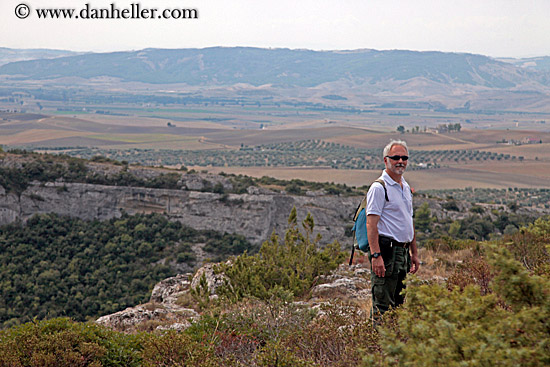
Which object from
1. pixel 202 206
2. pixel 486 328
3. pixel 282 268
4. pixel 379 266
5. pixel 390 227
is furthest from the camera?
pixel 202 206

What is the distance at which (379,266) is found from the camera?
5035mm

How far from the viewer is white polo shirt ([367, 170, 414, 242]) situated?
5113mm

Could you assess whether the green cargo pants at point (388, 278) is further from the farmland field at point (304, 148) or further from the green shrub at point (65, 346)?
the farmland field at point (304, 148)

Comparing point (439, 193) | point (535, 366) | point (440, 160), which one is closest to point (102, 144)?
point (440, 160)

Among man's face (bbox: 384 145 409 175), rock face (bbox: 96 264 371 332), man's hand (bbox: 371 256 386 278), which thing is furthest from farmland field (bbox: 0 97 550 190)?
man's hand (bbox: 371 256 386 278)

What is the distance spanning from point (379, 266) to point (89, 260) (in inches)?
740

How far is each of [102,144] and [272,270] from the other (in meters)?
97.5

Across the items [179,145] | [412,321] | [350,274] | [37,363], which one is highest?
[412,321]

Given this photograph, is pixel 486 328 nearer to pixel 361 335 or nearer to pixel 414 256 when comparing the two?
pixel 361 335

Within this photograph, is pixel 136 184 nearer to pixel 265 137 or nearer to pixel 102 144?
pixel 102 144

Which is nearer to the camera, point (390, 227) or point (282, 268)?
point (390, 227)

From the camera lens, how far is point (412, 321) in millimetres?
3502

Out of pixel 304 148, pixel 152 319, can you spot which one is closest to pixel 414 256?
pixel 152 319

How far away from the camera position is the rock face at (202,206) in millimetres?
25141
